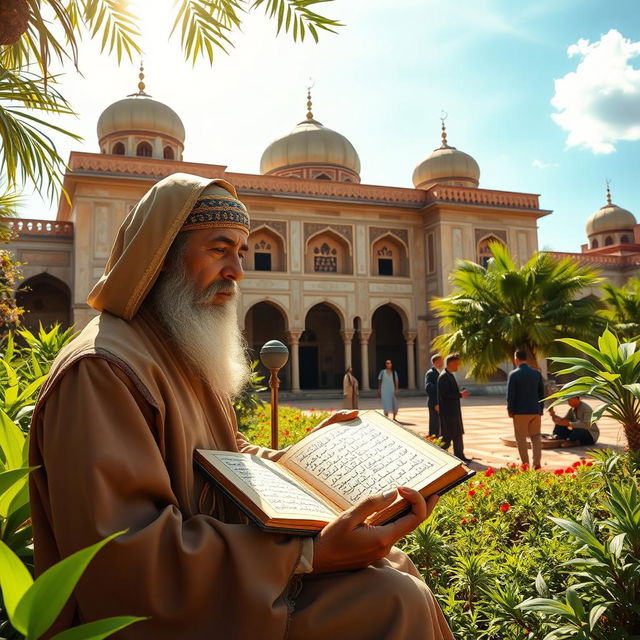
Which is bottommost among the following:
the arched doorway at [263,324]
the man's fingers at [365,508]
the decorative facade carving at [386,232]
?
the man's fingers at [365,508]

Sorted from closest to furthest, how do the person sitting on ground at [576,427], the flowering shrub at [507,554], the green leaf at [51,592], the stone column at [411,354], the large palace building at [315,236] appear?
the green leaf at [51,592]
the flowering shrub at [507,554]
the person sitting on ground at [576,427]
the large palace building at [315,236]
the stone column at [411,354]

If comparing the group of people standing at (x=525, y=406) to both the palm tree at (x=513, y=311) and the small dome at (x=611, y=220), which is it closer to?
the palm tree at (x=513, y=311)

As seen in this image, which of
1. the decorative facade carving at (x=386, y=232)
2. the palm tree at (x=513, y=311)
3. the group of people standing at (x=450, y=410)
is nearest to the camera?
the group of people standing at (x=450, y=410)

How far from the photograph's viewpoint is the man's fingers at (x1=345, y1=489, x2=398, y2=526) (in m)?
1.21

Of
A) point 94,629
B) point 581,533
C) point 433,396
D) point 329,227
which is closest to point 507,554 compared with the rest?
point 581,533

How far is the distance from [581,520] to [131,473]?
1.73m

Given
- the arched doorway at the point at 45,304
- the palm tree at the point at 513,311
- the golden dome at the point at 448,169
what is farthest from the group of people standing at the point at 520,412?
the golden dome at the point at 448,169

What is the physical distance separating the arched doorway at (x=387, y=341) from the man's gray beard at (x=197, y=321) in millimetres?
21412

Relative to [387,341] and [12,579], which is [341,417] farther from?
[387,341]

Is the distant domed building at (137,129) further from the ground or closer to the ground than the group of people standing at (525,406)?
further from the ground

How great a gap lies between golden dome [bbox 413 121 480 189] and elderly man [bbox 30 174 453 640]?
2349 cm

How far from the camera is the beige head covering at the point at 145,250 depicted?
55.6 inches

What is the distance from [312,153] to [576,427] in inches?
681

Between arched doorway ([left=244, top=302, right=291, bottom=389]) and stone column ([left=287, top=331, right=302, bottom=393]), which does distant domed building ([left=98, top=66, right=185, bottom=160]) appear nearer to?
arched doorway ([left=244, top=302, right=291, bottom=389])
